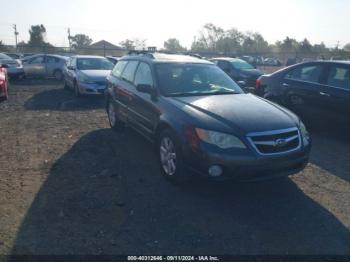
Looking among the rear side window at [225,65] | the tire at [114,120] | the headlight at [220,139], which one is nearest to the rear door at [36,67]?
the rear side window at [225,65]

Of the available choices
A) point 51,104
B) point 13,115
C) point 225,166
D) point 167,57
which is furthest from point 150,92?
point 51,104

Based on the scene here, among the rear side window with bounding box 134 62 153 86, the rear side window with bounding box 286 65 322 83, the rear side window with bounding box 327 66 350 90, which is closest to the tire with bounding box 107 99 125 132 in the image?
the rear side window with bounding box 134 62 153 86

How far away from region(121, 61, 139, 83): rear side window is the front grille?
3086mm

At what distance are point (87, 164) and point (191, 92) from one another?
6.69ft

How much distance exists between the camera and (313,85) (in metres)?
7.52

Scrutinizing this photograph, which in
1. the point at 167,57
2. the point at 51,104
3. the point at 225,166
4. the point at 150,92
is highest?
the point at 167,57

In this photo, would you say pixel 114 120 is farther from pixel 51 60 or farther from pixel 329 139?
pixel 51 60

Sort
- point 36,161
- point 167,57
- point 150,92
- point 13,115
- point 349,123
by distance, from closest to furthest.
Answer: point 150,92 < point 36,161 < point 167,57 < point 349,123 < point 13,115

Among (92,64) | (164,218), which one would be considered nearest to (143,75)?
(164,218)

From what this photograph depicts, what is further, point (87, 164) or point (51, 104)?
point (51, 104)

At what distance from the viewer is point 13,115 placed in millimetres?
9648

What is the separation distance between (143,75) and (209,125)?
7.30 feet

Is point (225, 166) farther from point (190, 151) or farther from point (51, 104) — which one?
point (51, 104)

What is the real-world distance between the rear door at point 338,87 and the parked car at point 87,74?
7505 mm
